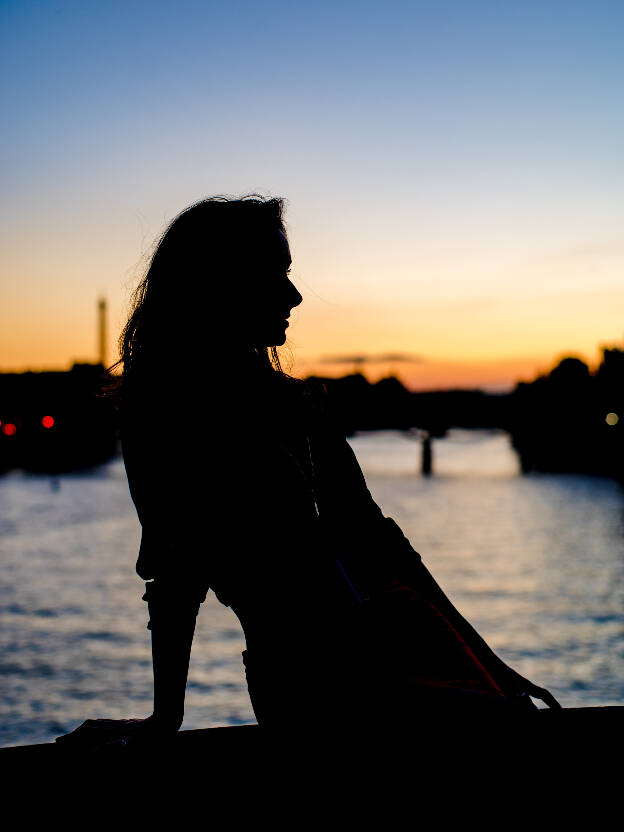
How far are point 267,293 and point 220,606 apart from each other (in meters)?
25.1

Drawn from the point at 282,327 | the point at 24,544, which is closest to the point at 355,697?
the point at 282,327

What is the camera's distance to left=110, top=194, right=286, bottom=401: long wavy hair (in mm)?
1692

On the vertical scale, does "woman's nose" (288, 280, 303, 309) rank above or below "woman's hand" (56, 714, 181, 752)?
above

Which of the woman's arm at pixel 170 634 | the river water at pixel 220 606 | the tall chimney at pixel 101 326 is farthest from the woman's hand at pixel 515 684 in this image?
the tall chimney at pixel 101 326

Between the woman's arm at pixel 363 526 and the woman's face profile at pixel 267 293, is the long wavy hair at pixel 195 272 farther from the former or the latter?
the woman's arm at pixel 363 526

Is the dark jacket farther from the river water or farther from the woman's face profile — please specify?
the river water

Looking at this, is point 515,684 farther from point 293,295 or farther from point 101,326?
point 101,326

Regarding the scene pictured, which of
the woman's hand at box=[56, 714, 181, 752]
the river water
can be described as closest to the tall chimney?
the river water

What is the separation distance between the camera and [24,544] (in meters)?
37.4

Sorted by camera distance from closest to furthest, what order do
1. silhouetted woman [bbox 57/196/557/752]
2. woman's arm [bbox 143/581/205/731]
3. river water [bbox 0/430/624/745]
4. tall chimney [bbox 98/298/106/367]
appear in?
1. silhouetted woman [bbox 57/196/557/752]
2. woman's arm [bbox 143/581/205/731]
3. river water [bbox 0/430/624/745]
4. tall chimney [bbox 98/298/106/367]

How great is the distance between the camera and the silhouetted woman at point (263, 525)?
1448mm

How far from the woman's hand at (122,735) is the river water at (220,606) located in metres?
13.7

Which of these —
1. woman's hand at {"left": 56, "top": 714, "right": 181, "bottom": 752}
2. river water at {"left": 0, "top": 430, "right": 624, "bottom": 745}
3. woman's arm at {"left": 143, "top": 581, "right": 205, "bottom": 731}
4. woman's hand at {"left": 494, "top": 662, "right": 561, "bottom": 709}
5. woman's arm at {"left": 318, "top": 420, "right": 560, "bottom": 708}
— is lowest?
river water at {"left": 0, "top": 430, "right": 624, "bottom": 745}

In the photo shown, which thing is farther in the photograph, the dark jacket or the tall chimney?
the tall chimney
